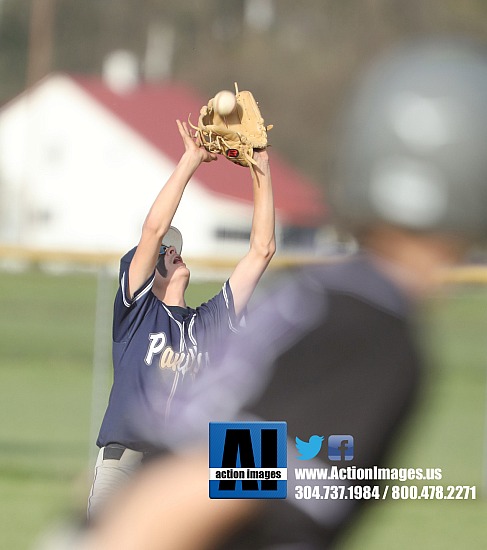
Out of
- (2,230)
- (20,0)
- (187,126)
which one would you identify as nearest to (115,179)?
(2,230)

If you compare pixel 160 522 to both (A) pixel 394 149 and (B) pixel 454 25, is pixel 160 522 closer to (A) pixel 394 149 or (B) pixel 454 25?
(A) pixel 394 149

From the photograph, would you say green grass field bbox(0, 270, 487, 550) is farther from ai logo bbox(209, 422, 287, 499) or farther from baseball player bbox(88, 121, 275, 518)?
baseball player bbox(88, 121, 275, 518)

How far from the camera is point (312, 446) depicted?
1.72 meters

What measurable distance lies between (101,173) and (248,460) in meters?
42.7

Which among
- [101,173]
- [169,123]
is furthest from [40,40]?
[169,123]

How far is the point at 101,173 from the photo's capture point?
44.5m

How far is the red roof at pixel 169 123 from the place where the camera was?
131 ft

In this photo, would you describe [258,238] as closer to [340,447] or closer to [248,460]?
[248,460]

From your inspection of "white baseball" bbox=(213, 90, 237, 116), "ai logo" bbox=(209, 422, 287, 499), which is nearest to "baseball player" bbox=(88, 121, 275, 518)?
"white baseball" bbox=(213, 90, 237, 116)

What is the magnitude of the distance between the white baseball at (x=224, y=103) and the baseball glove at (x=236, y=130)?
0.01 m

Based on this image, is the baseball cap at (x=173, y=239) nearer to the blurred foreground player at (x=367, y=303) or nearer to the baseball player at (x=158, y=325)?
the baseball player at (x=158, y=325)

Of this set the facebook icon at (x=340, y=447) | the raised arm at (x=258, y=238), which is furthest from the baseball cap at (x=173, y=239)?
the facebook icon at (x=340, y=447)

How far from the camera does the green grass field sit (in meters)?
3.95

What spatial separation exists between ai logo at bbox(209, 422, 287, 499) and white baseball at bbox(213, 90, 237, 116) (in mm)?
1934
